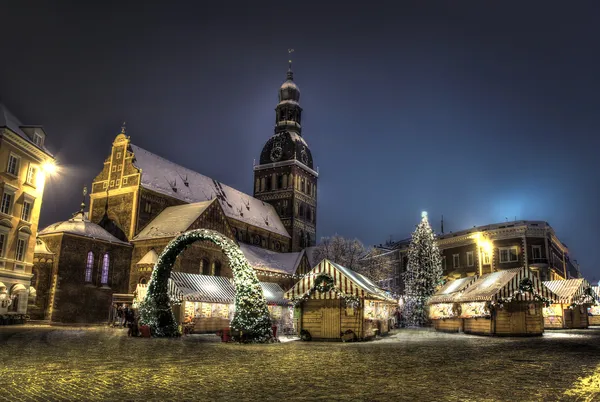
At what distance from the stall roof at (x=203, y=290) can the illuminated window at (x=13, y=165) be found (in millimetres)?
11847

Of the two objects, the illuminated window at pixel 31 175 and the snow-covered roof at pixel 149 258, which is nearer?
the illuminated window at pixel 31 175

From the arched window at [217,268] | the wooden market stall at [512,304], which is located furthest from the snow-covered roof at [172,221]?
the wooden market stall at [512,304]

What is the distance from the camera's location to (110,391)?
8648 mm

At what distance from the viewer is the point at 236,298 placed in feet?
75.6

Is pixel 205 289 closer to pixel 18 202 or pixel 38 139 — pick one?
pixel 18 202

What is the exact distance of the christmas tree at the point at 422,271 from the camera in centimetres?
4716

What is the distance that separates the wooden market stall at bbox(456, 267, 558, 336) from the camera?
2861cm

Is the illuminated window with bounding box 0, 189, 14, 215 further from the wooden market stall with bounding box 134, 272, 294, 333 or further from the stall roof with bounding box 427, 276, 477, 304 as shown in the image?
the stall roof with bounding box 427, 276, 477, 304

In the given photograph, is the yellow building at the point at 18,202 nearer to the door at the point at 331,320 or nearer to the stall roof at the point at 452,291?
the door at the point at 331,320

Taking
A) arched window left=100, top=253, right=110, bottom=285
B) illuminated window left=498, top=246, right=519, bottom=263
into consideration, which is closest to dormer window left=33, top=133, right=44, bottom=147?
arched window left=100, top=253, right=110, bottom=285

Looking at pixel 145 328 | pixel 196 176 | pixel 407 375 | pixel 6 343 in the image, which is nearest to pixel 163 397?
pixel 407 375

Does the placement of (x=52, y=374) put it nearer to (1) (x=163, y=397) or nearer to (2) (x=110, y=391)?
(2) (x=110, y=391)

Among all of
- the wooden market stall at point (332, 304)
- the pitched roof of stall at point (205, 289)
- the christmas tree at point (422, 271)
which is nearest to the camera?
the wooden market stall at point (332, 304)

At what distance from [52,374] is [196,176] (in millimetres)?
49914
